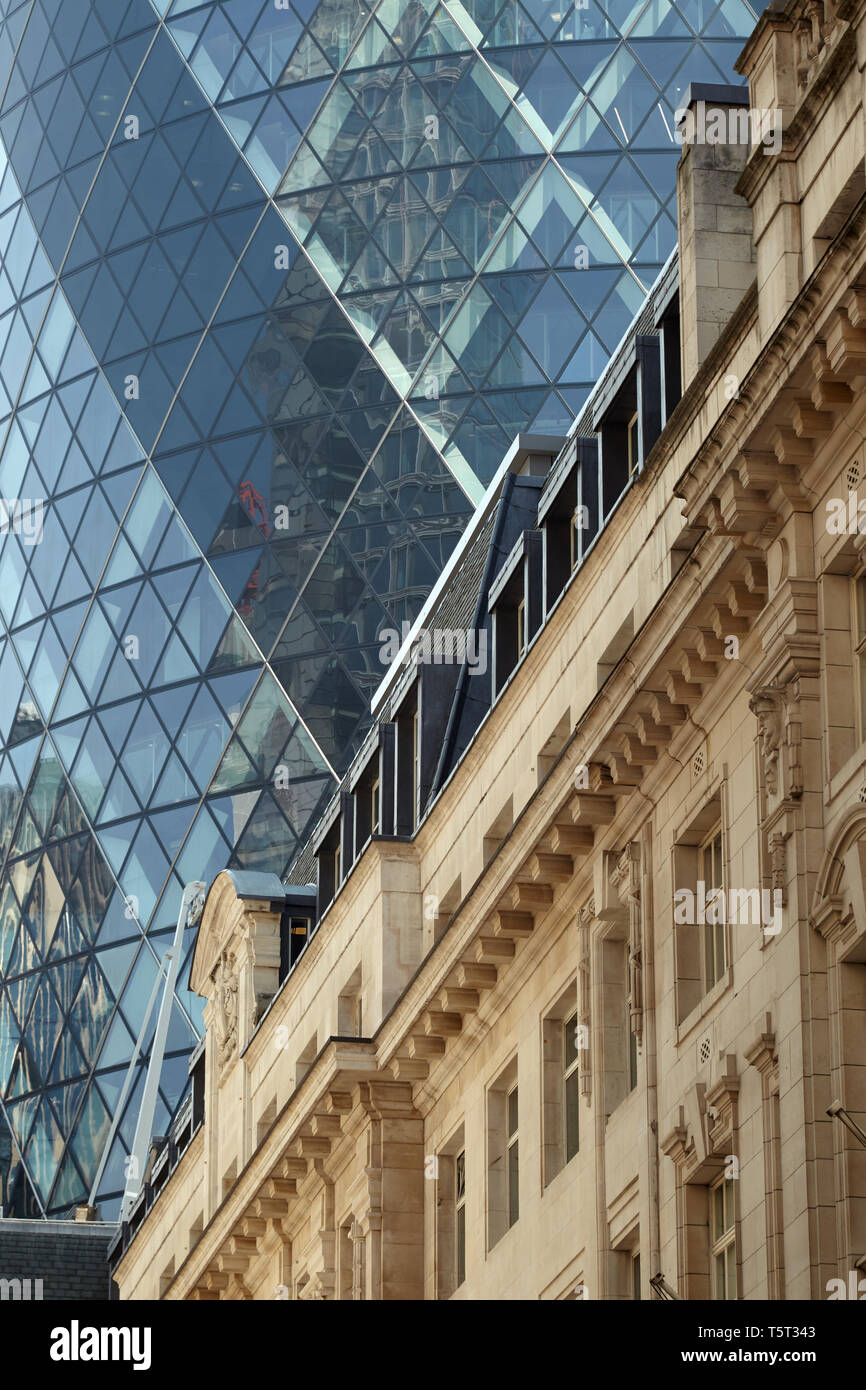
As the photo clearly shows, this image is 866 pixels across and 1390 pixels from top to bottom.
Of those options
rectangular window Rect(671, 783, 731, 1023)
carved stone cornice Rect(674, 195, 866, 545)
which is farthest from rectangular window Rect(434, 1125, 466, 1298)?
carved stone cornice Rect(674, 195, 866, 545)

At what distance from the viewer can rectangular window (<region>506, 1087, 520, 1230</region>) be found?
3269cm

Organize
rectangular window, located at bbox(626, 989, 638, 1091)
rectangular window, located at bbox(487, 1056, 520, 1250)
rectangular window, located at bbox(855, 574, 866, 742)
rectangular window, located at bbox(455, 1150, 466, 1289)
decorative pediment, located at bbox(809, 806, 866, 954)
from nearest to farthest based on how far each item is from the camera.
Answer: decorative pediment, located at bbox(809, 806, 866, 954) → rectangular window, located at bbox(855, 574, 866, 742) → rectangular window, located at bbox(626, 989, 638, 1091) → rectangular window, located at bbox(487, 1056, 520, 1250) → rectangular window, located at bbox(455, 1150, 466, 1289)

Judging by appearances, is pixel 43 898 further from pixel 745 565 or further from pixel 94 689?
pixel 745 565

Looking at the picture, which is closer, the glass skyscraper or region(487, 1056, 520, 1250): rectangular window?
region(487, 1056, 520, 1250): rectangular window

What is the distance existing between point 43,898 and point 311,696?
13.0 m

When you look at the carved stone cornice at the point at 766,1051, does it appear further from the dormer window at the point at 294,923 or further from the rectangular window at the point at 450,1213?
the dormer window at the point at 294,923

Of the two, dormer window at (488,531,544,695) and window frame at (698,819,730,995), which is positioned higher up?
dormer window at (488,531,544,695)

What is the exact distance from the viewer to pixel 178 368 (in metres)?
85.6

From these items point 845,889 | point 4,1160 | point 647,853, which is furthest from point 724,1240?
point 4,1160

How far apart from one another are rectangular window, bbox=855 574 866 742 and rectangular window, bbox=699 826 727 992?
10.3 ft

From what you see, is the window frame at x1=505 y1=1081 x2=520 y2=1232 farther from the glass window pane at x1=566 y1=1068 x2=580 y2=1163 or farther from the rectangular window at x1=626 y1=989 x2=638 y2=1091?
the rectangular window at x1=626 y1=989 x2=638 y2=1091

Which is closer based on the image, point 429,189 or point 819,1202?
point 819,1202

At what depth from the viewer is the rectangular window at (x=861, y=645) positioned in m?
23.2
